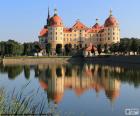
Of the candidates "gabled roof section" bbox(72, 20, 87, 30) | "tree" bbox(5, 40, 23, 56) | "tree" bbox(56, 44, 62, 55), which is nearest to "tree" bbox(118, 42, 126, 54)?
"tree" bbox(56, 44, 62, 55)

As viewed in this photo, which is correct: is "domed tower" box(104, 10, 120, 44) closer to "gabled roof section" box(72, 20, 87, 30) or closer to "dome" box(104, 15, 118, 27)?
"dome" box(104, 15, 118, 27)

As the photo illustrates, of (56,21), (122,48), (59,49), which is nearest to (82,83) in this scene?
(122,48)

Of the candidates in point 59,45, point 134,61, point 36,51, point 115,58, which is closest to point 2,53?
point 36,51

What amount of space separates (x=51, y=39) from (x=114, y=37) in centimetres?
1264

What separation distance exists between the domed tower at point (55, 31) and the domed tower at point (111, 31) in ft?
30.5

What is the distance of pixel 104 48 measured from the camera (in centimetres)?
7081

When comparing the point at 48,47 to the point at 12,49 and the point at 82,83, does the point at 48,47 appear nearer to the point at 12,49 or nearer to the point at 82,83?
the point at 12,49

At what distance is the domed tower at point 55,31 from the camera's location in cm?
7475

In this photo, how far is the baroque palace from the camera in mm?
75250

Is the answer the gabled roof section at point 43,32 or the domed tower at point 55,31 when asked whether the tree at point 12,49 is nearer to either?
the domed tower at point 55,31

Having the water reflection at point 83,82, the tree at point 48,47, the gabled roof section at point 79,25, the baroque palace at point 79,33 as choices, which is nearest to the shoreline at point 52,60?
the tree at point 48,47

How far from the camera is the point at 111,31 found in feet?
248

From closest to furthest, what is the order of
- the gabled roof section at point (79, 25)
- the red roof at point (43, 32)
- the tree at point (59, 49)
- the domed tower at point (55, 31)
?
the tree at point (59, 49) → the domed tower at point (55, 31) → the gabled roof section at point (79, 25) → the red roof at point (43, 32)

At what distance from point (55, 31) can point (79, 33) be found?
17.3 ft
